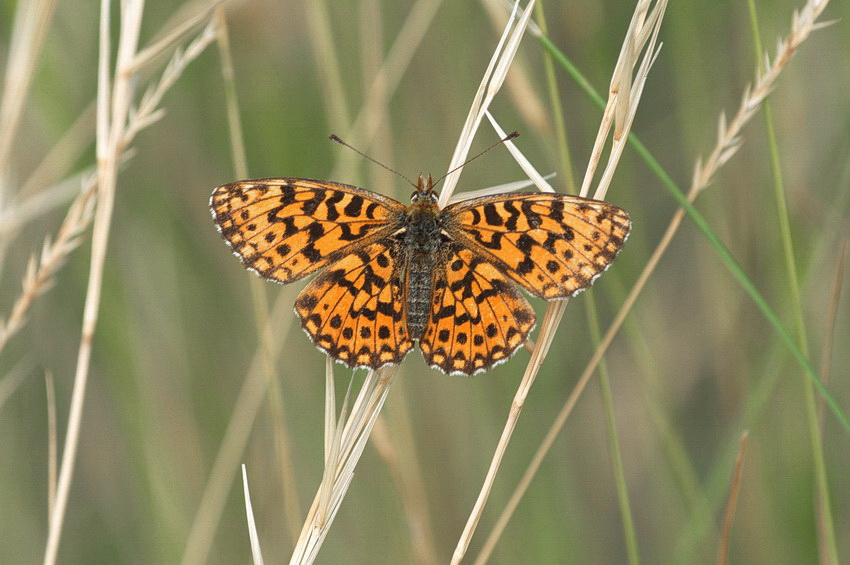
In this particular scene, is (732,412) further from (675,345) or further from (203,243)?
(203,243)

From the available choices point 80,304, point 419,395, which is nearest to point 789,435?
point 419,395

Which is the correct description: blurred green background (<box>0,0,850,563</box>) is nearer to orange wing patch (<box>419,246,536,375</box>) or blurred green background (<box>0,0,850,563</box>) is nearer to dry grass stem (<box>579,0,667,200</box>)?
orange wing patch (<box>419,246,536,375</box>)

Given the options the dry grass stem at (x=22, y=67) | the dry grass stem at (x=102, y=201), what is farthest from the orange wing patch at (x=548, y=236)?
the dry grass stem at (x=22, y=67)

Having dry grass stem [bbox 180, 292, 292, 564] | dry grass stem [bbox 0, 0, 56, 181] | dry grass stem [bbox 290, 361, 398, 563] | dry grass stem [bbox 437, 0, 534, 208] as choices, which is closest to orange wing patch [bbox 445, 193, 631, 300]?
dry grass stem [bbox 437, 0, 534, 208]

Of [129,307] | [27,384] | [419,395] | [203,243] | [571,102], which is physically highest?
[571,102]

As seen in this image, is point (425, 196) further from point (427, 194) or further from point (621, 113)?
point (621, 113)

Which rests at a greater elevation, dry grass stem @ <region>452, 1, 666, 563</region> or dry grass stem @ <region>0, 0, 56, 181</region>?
dry grass stem @ <region>0, 0, 56, 181</region>
